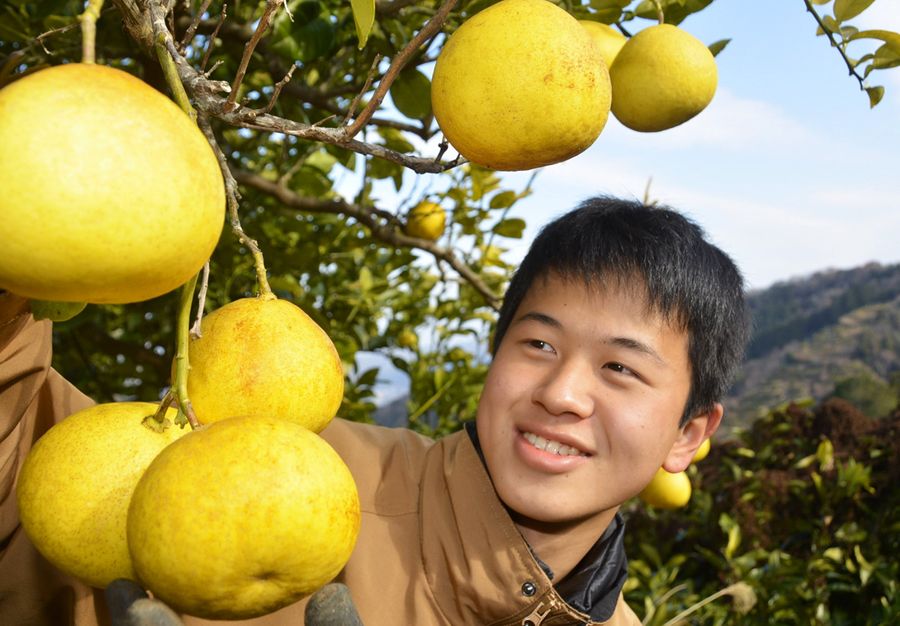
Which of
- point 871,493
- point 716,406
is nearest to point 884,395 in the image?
point 871,493

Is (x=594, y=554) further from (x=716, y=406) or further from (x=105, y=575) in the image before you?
(x=105, y=575)

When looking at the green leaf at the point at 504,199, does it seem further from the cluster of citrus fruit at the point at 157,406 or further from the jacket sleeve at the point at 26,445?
the cluster of citrus fruit at the point at 157,406

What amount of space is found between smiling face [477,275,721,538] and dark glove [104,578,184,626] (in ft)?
3.02

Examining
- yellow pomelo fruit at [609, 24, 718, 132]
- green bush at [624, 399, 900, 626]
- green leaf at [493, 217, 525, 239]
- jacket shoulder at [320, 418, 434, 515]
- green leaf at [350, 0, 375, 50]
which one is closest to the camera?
green leaf at [350, 0, 375, 50]

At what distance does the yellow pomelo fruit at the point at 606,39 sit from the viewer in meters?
1.02

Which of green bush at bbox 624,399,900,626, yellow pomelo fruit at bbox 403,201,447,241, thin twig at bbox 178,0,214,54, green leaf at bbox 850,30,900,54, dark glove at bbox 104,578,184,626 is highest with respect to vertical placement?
green leaf at bbox 850,30,900,54

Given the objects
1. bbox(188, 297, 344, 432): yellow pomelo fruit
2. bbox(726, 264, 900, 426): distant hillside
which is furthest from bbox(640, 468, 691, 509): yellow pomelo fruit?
bbox(726, 264, 900, 426): distant hillside

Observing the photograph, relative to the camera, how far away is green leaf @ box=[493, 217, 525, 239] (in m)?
2.57

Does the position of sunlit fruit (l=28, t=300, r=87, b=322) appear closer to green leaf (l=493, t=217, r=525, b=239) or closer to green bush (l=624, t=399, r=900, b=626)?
green leaf (l=493, t=217, r=525, b=239)

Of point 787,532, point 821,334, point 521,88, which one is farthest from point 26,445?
point 821,334

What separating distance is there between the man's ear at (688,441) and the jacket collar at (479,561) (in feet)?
0.88

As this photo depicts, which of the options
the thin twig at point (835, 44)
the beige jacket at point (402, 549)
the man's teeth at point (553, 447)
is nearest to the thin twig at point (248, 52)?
the beige jacket at point (402, 549)

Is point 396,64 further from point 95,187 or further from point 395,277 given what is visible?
point 395,277

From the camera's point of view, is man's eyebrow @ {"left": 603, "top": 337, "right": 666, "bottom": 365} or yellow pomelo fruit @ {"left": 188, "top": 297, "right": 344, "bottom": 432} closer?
yellow pomelo fruit @ {"left": 188, "top": 297, "right": 344, "bottom": 432}
